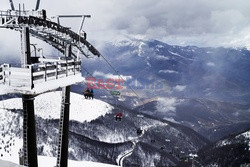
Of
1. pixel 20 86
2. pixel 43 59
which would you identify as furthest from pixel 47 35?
pixel 20 86

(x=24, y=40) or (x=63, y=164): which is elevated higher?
(x=24, y=40)

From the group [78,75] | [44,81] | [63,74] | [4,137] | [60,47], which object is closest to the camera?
[44,81]

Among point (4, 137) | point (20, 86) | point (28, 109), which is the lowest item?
point (4, 137)

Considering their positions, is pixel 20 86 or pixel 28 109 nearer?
pixel 20 86

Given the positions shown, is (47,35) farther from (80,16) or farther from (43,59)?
(80,16)

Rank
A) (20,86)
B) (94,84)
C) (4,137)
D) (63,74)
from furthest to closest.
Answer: (4,137) → (94,84) → (63,74) → (20,86)

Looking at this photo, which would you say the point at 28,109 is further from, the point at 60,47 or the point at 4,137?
the point at 4,137
